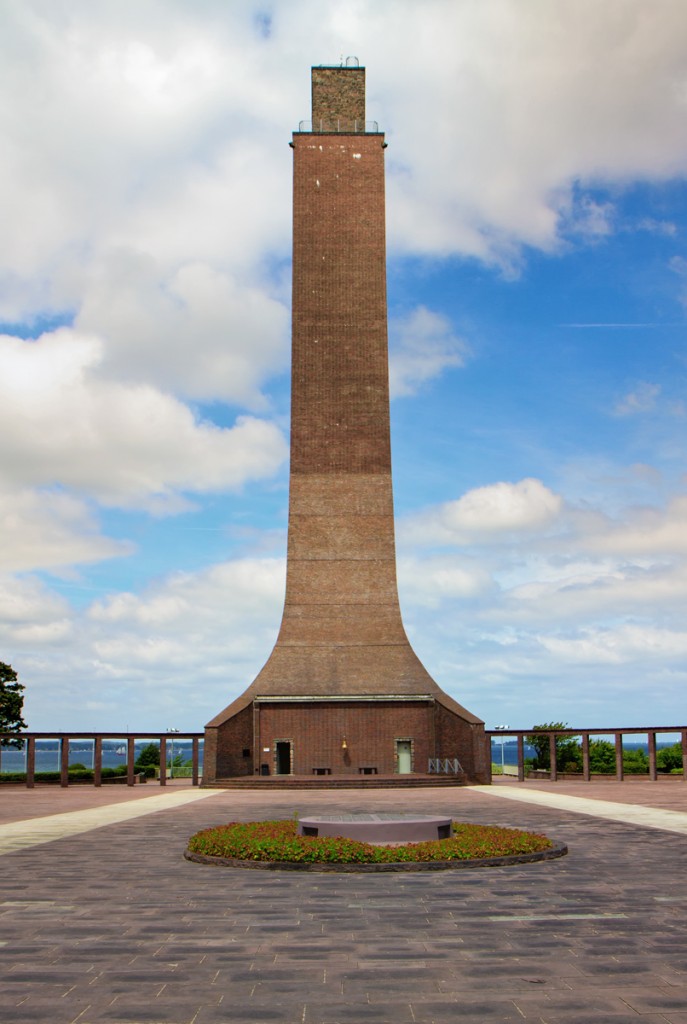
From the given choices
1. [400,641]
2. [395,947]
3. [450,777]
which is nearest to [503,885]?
[395,947]

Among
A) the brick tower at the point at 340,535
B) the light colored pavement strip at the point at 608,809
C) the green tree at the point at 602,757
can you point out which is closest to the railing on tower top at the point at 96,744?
the brick tower at the point at 340,535

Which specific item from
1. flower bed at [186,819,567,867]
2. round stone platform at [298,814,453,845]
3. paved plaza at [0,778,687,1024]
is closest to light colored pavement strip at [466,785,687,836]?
paved plaza at [0,778,687,1024]

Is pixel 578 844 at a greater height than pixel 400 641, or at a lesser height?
lesser

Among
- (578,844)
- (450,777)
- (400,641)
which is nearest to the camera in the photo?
(578,844)

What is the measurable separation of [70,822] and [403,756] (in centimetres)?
1950

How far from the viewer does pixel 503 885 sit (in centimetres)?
1112

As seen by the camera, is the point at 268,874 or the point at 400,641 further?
the point at 400,641

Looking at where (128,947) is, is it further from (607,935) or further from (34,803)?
(34,803)

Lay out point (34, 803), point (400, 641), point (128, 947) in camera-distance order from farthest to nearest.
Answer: point (400, 641) < point (34, 803) < point (128, 947)

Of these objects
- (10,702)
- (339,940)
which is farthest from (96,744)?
(339,940)

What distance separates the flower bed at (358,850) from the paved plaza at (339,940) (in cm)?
31

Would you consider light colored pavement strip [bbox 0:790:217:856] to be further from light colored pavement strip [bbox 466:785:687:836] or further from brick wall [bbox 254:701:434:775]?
light colored pavement strip [bbox 466:785:687:836]

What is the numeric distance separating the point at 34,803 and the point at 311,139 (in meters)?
31.6

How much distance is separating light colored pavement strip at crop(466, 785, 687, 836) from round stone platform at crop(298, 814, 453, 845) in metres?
5.17
